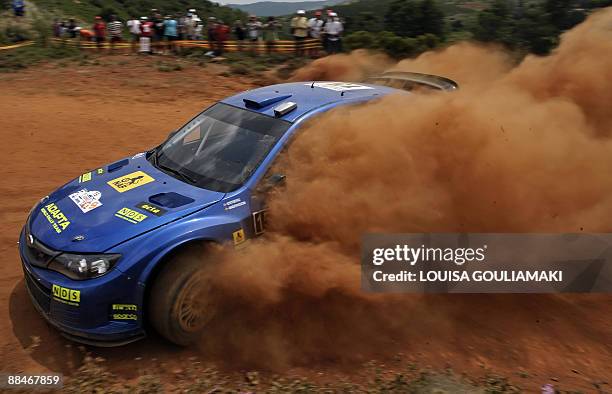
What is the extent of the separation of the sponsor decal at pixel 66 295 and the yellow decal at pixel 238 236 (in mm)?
1239

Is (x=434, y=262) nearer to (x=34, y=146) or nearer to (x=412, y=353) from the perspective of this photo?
(x=412, y=353)

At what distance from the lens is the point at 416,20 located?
915 inches

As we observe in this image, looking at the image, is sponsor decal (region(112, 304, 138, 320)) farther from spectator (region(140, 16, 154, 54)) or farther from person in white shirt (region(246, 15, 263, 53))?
person in white shirt (region(246, 15, 263, 53))

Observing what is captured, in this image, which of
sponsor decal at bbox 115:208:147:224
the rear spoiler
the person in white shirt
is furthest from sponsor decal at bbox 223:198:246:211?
the person in white shirt

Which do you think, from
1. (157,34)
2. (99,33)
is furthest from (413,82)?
(99,33)

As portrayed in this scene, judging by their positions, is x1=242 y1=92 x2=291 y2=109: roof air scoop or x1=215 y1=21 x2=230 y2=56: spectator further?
x1=215 y1=21 x2=230 y2=56: spectator

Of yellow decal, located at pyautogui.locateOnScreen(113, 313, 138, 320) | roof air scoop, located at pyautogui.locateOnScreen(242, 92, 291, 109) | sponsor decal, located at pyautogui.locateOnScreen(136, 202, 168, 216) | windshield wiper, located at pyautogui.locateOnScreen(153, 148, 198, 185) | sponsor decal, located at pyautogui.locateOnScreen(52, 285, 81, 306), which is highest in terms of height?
roof air scoop, located at pyautogui.locateOnScreen(242, 92, 291, 109)

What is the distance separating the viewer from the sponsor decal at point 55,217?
4.31 m

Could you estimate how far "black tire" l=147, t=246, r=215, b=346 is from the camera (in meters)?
4.08

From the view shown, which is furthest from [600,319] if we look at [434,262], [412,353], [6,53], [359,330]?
[6,53]

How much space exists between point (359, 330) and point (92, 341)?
216cm

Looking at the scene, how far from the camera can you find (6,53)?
1983 cm

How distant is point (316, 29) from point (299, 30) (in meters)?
0.59

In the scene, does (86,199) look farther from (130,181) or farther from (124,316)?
(124,316)
